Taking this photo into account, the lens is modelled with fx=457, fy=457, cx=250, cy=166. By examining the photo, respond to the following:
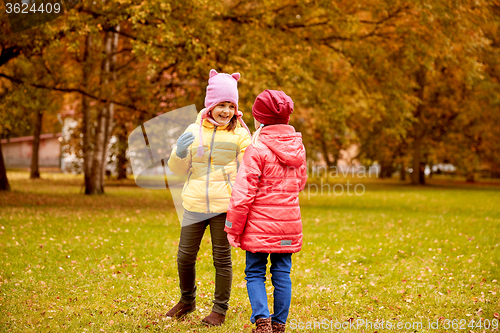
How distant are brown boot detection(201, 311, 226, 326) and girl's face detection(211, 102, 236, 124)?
170cm

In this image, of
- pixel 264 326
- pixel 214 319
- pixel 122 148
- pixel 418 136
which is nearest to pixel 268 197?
pixel 264 326

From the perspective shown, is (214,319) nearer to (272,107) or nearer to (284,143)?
(284,143)

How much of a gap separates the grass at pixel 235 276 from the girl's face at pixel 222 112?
180 cm

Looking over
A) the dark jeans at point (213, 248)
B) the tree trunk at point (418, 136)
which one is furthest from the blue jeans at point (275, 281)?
the tree trunk at point (418, 136)

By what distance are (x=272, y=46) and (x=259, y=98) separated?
10429 mm

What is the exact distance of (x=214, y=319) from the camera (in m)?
4.02


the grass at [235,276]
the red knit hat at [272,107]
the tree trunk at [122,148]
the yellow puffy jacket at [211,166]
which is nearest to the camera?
the red knit hat at [272,107]

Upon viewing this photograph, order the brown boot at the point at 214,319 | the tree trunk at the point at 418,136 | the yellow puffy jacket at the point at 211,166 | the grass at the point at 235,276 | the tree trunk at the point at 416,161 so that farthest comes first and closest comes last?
the tree trunk at the point at 416,161, the tree trunk at the point at 418,136, the grass at the point at 235,276, the brown boot at the point at 214,319, the yellow puffy jacket at the point at 211,166

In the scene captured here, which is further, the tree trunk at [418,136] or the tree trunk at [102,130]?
the tree trunk at [418,136]

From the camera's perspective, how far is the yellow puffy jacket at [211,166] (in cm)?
386

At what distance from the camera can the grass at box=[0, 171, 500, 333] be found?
4.30 m

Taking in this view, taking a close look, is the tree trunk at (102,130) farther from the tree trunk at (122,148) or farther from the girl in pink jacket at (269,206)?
→ the girl in pink jacket at (269,206)

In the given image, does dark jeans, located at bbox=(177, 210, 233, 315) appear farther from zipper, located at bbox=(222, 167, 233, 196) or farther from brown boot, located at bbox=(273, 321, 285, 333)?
brown boot, located at bbox=(273, 321, 285, 333)

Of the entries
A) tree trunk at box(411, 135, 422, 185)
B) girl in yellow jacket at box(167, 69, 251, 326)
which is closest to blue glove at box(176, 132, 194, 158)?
girl in yellow jacket at box(167, 69, 251, 326)
